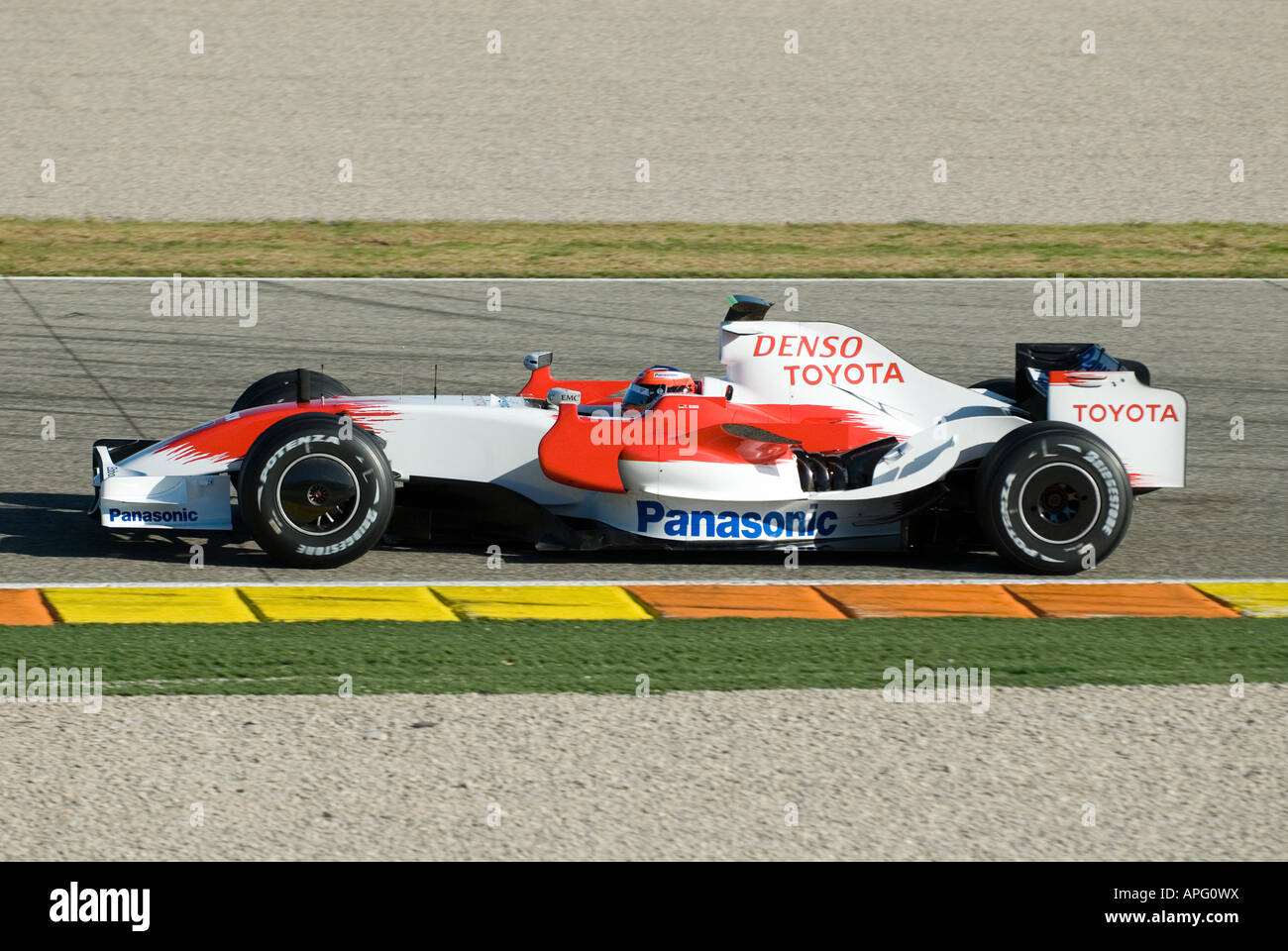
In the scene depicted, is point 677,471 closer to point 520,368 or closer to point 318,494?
point 318,494

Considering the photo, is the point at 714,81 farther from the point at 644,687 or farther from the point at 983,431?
the point at 644,687

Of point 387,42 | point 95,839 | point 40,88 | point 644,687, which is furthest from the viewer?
point 387,42

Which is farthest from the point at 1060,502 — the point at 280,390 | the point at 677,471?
the point at 280,390

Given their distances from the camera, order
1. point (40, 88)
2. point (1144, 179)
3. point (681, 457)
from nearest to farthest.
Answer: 1. point (681, 457)
2. point (1144, 179)
3. point (40, 88)

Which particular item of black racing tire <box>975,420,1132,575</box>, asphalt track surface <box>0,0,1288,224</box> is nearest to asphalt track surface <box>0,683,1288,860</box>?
black racing tire <box>975,420,1132,575</box>

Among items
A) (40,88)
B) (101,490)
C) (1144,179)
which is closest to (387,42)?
(40,88)

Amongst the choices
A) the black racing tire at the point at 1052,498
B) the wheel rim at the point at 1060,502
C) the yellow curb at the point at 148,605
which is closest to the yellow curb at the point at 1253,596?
the black racing tire at the point at 1052,498

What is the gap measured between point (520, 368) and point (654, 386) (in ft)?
A: 14.1

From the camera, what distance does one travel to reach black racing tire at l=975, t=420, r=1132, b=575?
23.6ft

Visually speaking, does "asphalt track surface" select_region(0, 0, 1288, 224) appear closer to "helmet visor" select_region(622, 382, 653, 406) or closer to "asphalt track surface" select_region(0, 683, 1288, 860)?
"helmet visor" select_region(622, 382, 653, 406)

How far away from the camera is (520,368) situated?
38.4 feet

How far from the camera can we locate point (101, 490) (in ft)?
23.6

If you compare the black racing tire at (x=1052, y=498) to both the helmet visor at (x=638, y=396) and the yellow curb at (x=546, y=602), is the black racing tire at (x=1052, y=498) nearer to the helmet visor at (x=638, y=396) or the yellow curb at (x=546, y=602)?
the helmet visor at (x=638, y=396)

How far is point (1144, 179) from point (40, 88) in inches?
550
